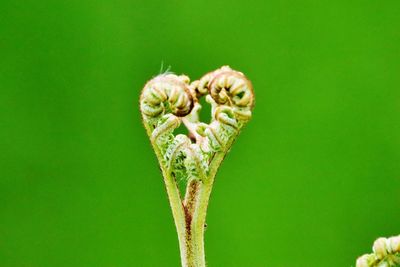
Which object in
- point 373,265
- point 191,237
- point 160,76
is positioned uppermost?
point 160,76

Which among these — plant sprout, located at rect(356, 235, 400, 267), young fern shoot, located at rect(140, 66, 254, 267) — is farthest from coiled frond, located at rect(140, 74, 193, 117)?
plant sprout, located at rect(356, 235, 400, 267)

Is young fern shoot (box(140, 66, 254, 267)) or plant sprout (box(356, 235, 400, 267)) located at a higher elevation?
young fern shoot (box(140, 66, 254, 267))

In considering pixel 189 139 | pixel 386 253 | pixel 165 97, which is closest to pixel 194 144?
pixel 189 139

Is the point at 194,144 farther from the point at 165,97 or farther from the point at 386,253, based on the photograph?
the point at 386,253

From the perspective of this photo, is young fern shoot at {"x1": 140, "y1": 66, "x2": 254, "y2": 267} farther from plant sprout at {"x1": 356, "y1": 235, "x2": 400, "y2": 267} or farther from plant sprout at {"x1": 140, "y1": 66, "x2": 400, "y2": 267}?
plant sprout at {"x1": 356, "y1": 235, "x2": 400, "y2": 267}

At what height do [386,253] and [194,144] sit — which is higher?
[194,144]

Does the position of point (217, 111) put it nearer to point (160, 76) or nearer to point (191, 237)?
point (160, 76)

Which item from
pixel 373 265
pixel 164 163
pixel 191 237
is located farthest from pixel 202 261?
pixel 373 265

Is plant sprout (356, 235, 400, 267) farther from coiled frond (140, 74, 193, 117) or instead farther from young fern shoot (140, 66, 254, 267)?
coiled frond (140, 74, 193, 117)
